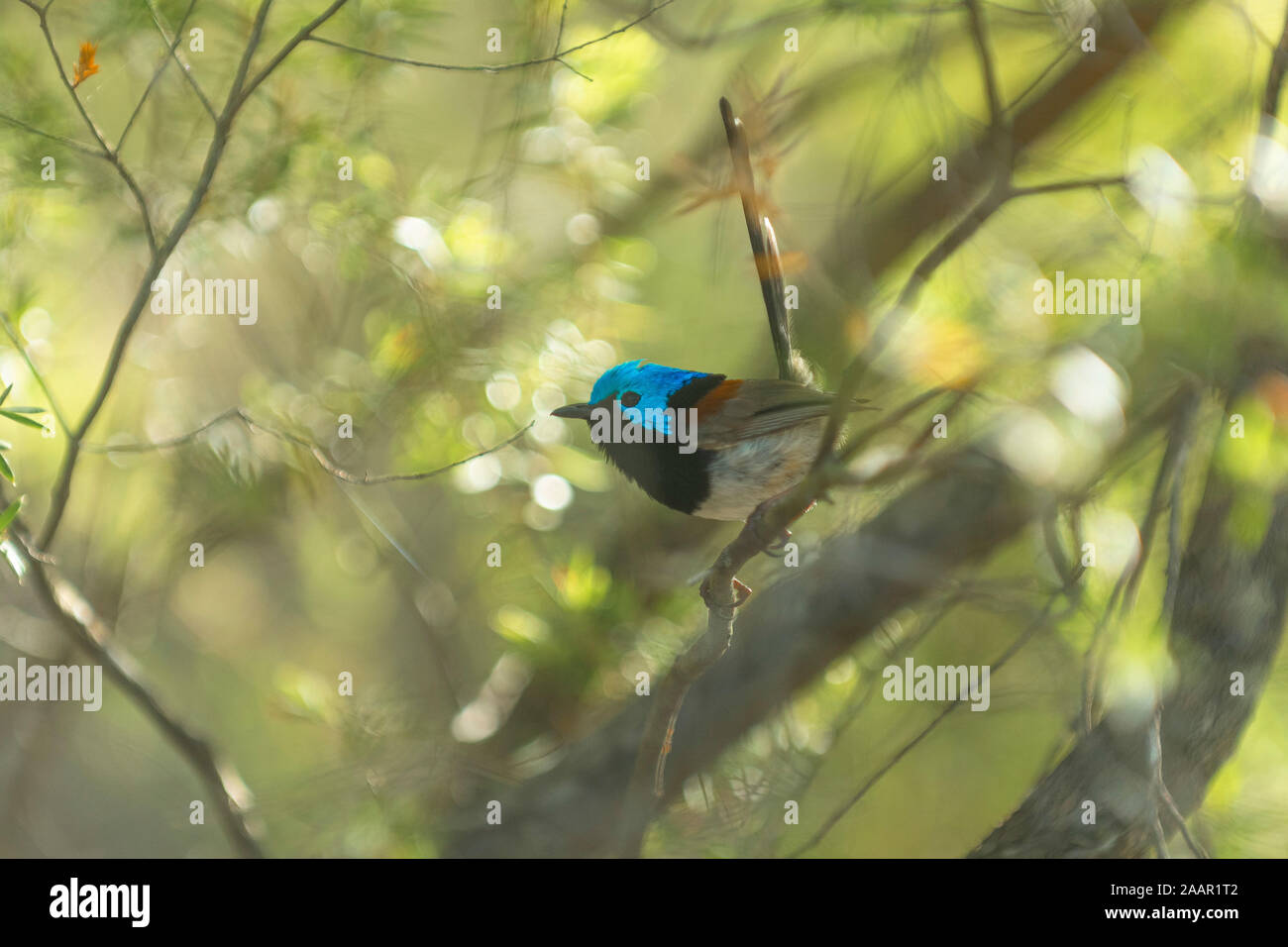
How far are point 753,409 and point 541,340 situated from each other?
0.94 meters

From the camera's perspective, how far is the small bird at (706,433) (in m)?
2.30

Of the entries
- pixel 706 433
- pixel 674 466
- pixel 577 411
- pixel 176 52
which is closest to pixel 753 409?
pixel 706 433

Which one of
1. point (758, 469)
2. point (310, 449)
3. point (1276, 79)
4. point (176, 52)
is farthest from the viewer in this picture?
point (310, 449)

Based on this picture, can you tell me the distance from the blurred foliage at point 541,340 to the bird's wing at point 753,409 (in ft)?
0.63

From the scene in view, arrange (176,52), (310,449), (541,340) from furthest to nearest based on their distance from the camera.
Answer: (541,340), (310,449), (176,52)

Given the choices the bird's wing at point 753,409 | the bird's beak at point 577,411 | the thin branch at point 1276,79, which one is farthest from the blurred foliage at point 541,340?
the bird's beak at point 577,411

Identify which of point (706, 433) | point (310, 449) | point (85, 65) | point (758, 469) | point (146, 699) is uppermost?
point (85, 65)

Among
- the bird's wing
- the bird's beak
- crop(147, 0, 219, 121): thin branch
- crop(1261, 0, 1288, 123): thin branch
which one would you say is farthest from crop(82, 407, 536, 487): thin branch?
crop(1261, 0, 1288, 123): thin branch

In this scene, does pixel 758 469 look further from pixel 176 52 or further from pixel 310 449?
pixel 176 52

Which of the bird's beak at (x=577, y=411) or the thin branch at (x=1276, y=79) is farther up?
the thin branch at (x=1276, y=79)

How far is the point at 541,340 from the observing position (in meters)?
3.07

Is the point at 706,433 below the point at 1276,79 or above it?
below

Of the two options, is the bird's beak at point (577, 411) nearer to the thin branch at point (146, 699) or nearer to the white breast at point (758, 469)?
the white breast at point (758, 469)

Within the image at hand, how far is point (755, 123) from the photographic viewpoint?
8.04 feet
